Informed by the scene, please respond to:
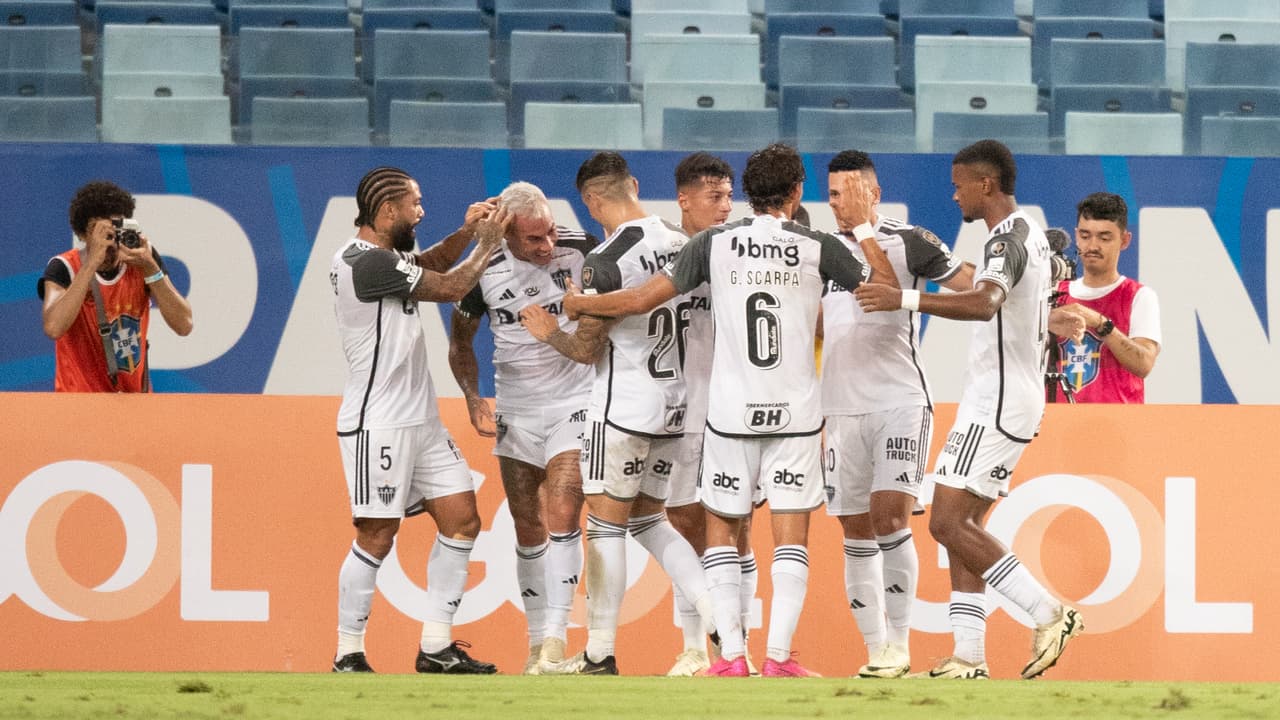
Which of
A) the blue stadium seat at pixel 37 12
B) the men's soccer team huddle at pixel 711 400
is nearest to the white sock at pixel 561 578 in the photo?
the men's soccer team huddle at pixel 711 400

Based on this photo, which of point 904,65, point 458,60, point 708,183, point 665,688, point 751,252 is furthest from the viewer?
point 904,65

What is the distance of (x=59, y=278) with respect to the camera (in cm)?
704

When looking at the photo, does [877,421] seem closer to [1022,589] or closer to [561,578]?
[1022,589]

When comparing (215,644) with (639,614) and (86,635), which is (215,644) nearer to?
(86,635)

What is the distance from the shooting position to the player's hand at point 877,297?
18.5ft

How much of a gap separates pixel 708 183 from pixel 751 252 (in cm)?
92

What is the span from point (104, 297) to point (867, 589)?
11.7 ft

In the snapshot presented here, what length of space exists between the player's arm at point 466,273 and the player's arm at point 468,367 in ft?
1.69

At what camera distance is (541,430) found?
261 inches

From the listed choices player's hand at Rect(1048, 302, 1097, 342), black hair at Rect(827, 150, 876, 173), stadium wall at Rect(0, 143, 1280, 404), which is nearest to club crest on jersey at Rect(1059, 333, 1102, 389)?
player's hand at Rect(1048, 302, 1097, 342)

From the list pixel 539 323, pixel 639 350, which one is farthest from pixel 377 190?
pixel 639 350

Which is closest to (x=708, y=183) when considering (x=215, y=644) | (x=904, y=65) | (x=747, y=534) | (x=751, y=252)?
(x=751, y=252)

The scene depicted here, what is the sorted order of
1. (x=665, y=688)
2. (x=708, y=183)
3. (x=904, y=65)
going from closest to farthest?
1. (x=665, y=688)
2. (x=708, y=183)
3. (x=904, y=65)

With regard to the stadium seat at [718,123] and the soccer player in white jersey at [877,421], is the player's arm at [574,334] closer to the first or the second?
the soccer player in white jersey at [877,421]
